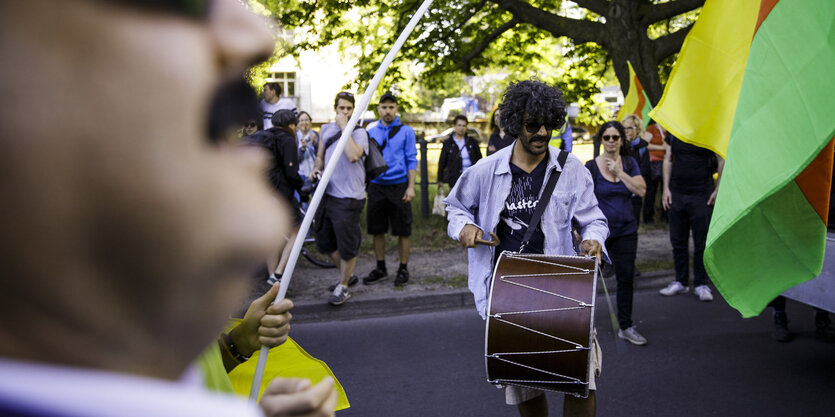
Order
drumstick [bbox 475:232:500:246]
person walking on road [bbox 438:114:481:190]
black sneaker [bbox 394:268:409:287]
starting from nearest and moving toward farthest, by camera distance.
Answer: drumstick [bbox 475:232:500:246]
black sneaker [bbox 394:268:409:287]
person walking on road [bbox 438:114:481:190]

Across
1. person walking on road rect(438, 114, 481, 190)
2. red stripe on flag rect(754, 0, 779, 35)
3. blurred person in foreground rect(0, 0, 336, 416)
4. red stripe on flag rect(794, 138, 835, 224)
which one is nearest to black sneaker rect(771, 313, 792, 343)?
red stripe on flag rect(794, 138, 835, 224)

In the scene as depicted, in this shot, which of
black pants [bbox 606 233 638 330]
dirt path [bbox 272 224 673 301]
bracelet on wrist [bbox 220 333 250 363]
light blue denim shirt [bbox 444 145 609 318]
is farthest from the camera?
dirt path [bbox 272 224 673 301]

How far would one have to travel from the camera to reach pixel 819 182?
2.82m

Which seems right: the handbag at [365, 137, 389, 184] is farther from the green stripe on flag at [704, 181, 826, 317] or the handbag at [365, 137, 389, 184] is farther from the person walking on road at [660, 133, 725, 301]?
the green stripe on flag at [704, 181, 826, 317]

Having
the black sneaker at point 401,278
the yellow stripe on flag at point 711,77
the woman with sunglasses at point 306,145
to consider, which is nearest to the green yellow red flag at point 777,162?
the yellow stripe on flag at point 711,77

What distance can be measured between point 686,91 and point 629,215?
221 cm

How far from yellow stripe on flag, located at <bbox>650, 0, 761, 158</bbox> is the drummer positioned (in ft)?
1.86

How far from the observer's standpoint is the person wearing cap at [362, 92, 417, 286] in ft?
23.3

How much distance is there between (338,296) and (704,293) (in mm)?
3563

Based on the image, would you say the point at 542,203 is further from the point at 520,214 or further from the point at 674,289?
the point at 674,289

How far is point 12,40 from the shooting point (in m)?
0.37

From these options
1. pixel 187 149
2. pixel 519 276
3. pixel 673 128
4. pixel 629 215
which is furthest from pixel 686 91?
pixel 187 149

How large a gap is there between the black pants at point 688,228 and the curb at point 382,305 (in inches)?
34.9

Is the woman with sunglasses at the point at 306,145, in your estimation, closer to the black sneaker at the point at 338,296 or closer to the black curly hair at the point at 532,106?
the black sneaker at the point at 338,296
